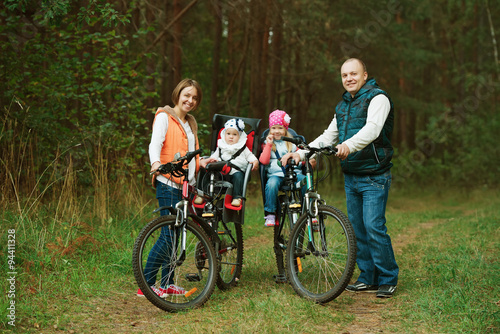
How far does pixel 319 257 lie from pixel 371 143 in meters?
1.21

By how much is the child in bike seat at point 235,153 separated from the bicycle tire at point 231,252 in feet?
1.52

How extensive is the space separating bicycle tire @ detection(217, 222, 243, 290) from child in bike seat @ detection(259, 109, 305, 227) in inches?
14.3

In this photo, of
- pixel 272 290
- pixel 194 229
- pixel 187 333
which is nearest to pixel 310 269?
pixel 272 290

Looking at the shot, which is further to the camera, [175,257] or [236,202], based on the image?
[236,202]

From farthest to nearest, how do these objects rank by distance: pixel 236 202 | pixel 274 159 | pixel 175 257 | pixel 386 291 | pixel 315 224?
pixel 274 159 → pixel 236 202 → pixel 386 291 → pixel 315 224 → pixel 175 257

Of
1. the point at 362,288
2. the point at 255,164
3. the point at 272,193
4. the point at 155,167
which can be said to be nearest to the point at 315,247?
the point at 272,193

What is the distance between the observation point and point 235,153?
17.8 ft

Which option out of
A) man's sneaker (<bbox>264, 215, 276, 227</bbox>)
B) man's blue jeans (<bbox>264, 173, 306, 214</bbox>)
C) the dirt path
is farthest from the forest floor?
man's blue jeans (<bbox>264, 173, 306, 214</bbox>)

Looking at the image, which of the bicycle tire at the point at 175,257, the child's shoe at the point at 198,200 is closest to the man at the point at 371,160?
the child's shoe at the point at 198,200

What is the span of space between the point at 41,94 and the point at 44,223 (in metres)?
2.31

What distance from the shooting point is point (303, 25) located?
16875 mm

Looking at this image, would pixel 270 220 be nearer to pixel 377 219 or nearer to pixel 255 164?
pixel 255 164

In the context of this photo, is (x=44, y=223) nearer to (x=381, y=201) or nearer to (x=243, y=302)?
(x=243, y=302)

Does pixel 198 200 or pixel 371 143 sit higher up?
pixel 371 143
